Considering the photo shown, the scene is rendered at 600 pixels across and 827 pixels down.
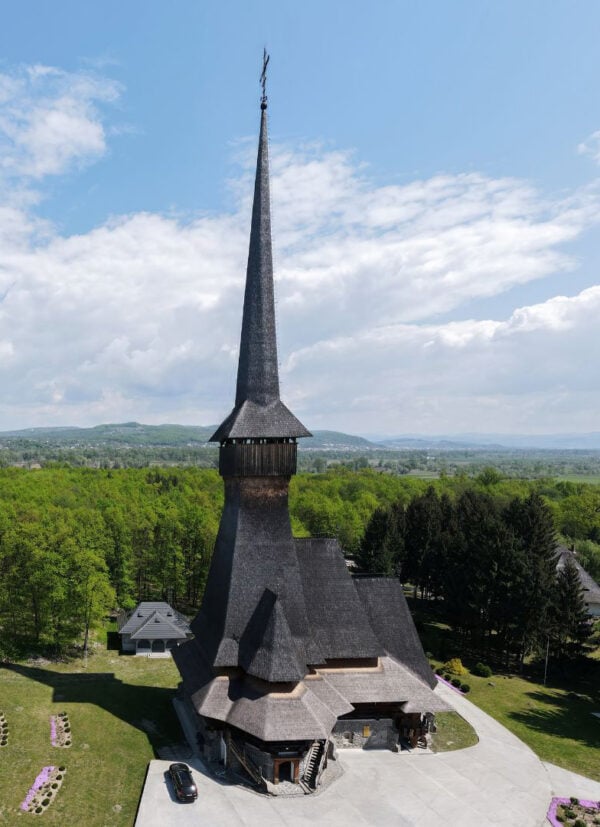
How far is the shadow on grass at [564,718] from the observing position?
3372 cm

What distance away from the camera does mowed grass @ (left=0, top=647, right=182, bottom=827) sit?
23.0m

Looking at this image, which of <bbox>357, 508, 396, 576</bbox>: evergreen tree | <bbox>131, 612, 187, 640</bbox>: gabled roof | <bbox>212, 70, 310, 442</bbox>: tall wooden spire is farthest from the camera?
<bbox>357, 508, 396, 576</bbox>: evergreen tree

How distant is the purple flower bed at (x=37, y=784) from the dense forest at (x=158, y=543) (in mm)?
19737

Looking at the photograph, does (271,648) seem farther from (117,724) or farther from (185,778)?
(117,724)

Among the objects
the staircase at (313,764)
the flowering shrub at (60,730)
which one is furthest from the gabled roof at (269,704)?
the flowering shrub at (60,730)

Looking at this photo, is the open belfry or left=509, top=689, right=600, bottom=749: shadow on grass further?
left=509, top=689, right=600, bottom=749: shadow on grass

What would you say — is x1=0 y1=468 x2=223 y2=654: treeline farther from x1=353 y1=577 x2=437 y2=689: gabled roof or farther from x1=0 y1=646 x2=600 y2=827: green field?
x1=353 y1=577 x2=437 y2=689: gabled roof

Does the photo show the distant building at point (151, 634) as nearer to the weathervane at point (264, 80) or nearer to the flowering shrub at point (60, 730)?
the flowering shrub at point (60, 730)

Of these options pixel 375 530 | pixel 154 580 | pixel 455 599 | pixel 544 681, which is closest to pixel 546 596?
pixel 544 681

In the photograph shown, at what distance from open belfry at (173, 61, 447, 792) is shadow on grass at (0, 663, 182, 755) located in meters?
2.20

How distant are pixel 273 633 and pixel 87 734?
1213cm

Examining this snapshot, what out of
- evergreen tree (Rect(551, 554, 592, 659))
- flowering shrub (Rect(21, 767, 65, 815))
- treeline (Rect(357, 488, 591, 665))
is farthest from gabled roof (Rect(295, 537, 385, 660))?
evergreen tree (Rect(551, 554, 592, 659))

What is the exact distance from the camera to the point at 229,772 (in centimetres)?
2595

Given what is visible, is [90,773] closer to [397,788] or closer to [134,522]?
[397,788]
